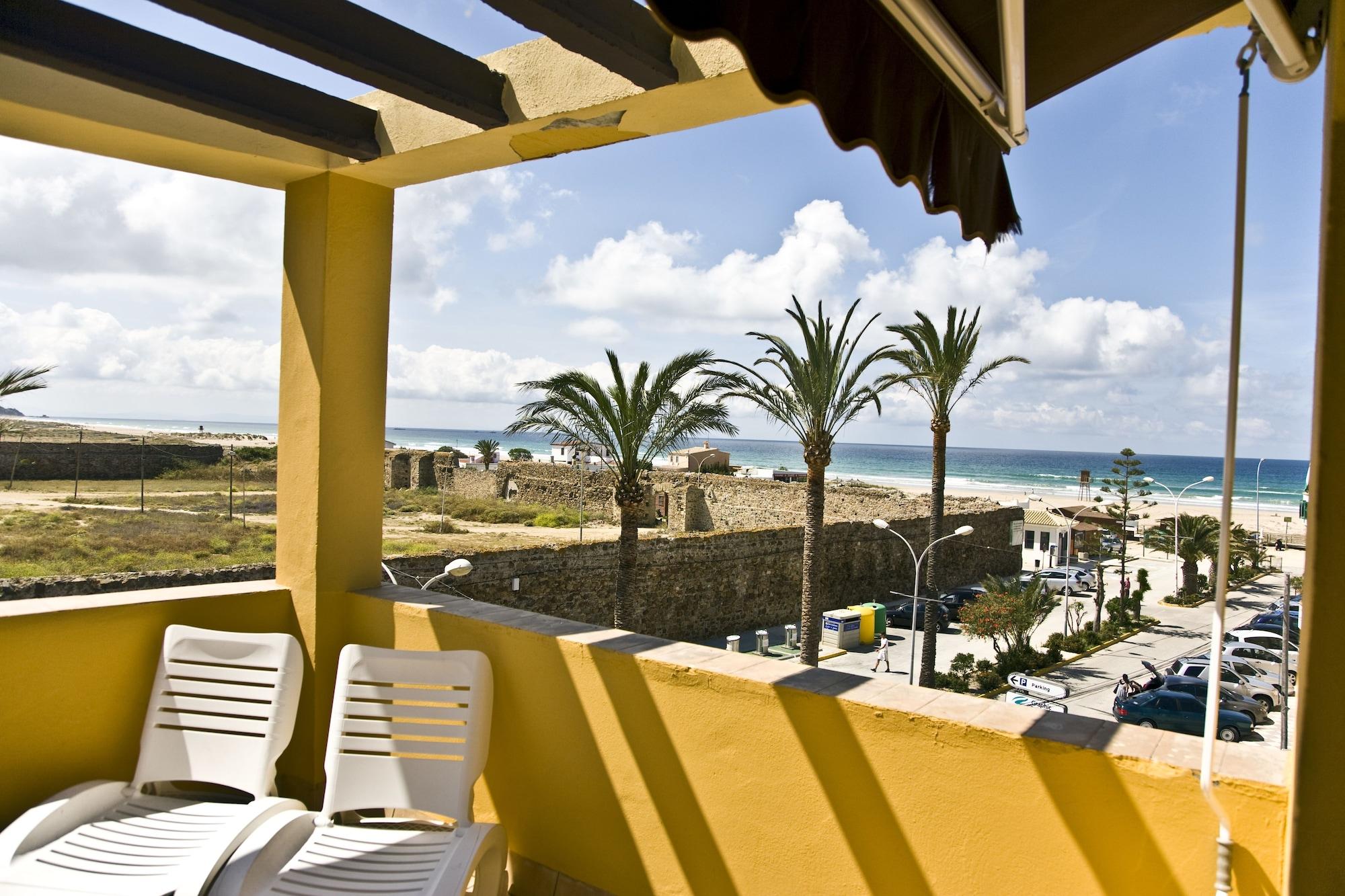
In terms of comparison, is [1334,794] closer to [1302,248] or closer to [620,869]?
[1302,248]

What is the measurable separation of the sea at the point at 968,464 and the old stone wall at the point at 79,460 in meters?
21.7

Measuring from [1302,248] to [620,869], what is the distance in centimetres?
229

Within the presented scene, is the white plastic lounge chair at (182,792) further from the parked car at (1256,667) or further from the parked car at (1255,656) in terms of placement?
the parked car at (1255,656)

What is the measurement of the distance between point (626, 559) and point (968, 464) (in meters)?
90.6

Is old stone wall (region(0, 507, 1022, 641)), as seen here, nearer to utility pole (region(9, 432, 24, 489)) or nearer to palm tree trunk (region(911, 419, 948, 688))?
palm tree trunk (region(911, 419, 948, 688))

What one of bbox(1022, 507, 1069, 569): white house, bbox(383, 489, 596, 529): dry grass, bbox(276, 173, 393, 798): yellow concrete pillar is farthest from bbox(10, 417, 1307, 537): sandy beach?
bbox(276, 173, 393, 798): yellow concrete pillar

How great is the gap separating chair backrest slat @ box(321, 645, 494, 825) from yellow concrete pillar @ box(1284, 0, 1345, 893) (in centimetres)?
213

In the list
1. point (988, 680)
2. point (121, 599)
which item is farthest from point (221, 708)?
point (988, 680)

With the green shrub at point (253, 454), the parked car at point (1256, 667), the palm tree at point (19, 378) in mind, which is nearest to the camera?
the palm tree at point (19, 378)

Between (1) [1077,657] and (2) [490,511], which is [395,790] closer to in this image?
(1) [1077,657]

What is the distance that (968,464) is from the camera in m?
96.0

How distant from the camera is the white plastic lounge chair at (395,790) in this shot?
2.22m

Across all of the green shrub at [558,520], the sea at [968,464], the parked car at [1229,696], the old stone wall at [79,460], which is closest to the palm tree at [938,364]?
the parked car at [1229,696]

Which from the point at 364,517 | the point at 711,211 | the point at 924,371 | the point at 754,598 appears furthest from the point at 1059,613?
the point at 711,211
